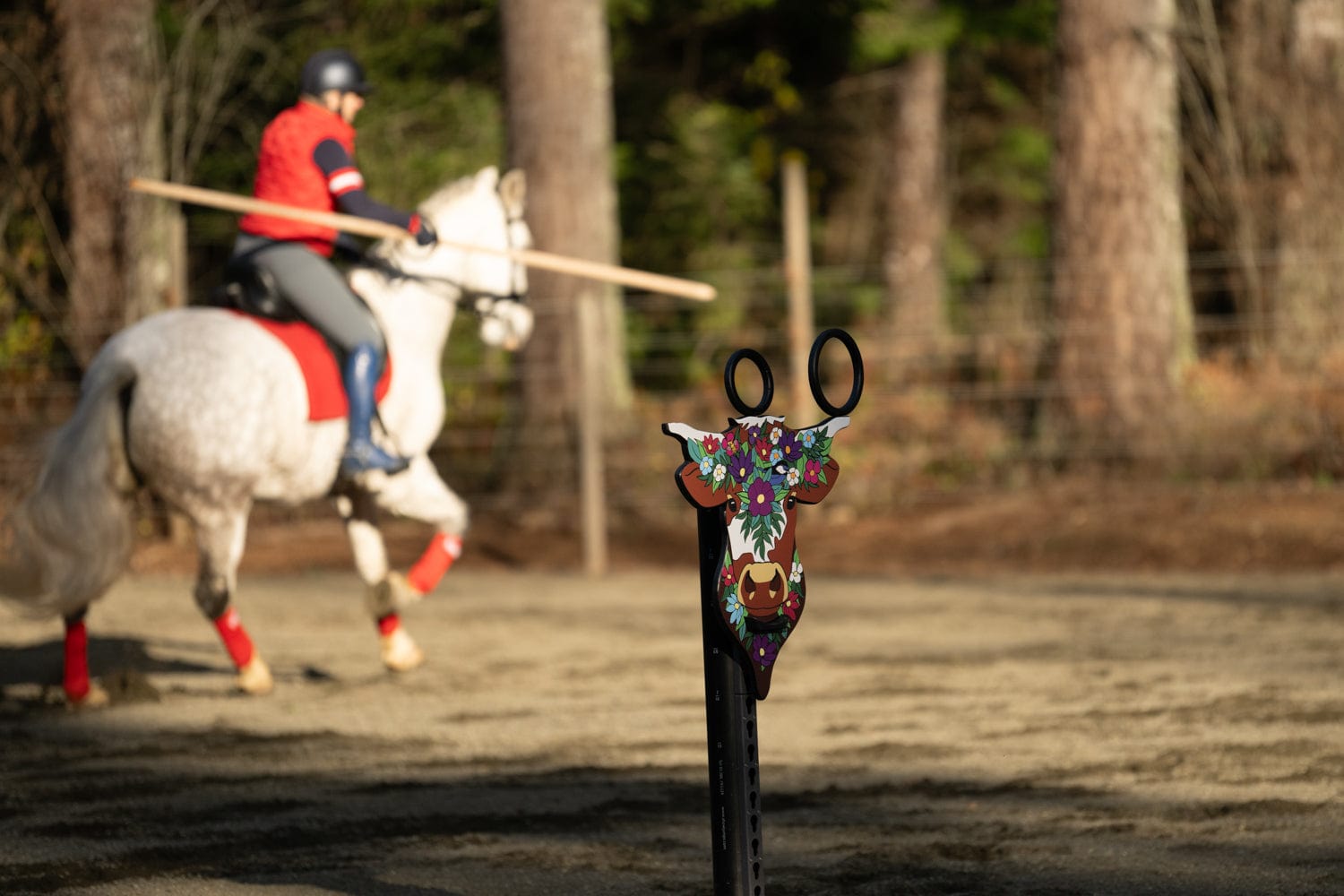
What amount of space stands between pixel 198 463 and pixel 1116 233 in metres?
8.72

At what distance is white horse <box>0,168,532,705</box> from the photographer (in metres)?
7.73

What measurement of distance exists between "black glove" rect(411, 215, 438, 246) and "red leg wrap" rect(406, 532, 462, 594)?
4.27 feet

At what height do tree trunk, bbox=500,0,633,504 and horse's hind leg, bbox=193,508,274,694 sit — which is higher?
tree trunk, bbox=500,0,633,504

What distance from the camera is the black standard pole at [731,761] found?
12.9ft

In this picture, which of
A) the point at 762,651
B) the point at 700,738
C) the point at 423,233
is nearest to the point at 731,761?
the point at 762,651

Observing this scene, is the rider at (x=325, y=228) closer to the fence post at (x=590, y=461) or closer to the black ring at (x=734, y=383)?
the black ring at (x=734, y=383)

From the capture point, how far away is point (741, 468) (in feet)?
12.8

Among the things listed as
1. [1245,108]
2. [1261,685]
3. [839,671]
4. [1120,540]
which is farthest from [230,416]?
[1245,108]

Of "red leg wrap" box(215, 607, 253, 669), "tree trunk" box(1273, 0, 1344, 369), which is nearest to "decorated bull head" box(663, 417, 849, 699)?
"red leg wrap" box(215, 607, 253, 669)

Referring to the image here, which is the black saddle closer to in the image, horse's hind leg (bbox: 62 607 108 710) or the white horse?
the white horse

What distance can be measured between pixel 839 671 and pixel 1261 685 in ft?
5.95

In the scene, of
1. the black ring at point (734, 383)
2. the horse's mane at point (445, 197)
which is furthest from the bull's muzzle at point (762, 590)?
the horse's mane at point (445, 197)

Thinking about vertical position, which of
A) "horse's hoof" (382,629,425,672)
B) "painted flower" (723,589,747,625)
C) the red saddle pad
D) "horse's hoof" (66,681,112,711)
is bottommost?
"horse's hoof" (66,681,112,711)

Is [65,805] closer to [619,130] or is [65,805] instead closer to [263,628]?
[263,628]
